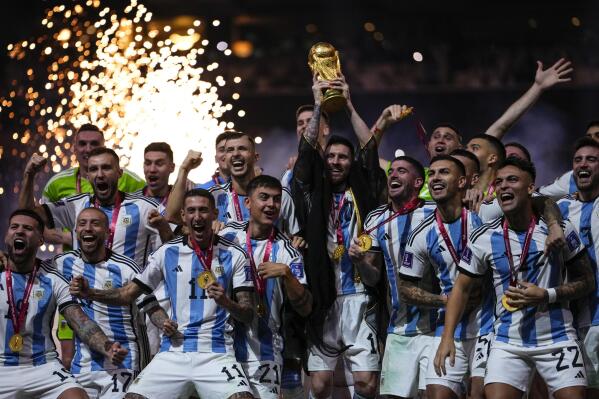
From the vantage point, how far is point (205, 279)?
751cm

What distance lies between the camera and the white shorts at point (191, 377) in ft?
24.1

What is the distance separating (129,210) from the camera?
334 inches

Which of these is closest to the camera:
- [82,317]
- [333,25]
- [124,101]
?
[82,317]

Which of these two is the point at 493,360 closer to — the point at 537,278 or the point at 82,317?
the point at 537,278

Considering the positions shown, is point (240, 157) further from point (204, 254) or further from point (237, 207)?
point (204, 254)

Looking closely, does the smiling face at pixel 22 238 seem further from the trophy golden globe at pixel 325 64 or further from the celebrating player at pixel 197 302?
the trophy golden globe at pixel 325 64

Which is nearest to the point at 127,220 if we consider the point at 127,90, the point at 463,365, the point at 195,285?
the point at 195,285

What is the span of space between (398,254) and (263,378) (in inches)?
48.3

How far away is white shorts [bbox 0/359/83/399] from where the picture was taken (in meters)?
7.47

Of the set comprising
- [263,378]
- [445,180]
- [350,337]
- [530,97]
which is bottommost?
[263,378]

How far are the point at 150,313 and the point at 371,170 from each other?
6.35 feet

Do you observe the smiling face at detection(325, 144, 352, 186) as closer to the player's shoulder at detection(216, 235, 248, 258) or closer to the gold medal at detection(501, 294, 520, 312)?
the player's shoulder at detection(216, 235, 248, 258)

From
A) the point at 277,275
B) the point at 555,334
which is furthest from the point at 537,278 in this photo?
the point at 277,275

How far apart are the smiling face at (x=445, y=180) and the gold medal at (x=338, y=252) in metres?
0.89
